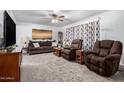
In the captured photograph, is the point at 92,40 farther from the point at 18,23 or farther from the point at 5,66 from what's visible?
the point at 18,23

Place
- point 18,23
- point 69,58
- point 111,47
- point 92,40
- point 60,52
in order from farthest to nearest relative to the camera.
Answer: point 18,23 < point 60,52 < point 92,40 < point 69,58 < point 111,47

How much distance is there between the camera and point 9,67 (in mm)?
2105

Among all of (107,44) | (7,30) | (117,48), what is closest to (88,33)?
(107,44)

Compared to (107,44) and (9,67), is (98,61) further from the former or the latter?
(9,67)

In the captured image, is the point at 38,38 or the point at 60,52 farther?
the point at 38,38

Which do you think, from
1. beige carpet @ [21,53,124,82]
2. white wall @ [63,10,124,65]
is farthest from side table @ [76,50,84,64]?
white wall @ [63,10,124,65]

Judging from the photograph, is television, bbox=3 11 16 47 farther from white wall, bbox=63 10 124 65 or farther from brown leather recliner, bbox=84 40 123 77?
white wall, bbox=63 10 124 65

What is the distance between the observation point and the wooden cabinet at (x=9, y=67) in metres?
2.06

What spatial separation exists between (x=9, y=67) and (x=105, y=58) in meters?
2.24

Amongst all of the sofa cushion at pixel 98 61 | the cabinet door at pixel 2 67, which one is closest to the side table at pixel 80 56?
the sofa cushion at pixel 98 61

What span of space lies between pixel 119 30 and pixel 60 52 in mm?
3012

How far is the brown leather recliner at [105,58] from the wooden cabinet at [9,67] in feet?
6.67
